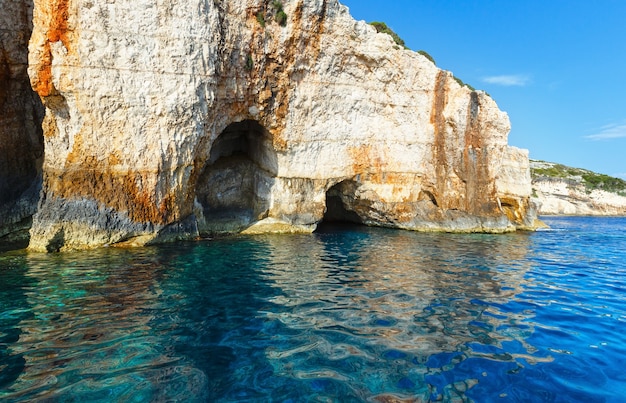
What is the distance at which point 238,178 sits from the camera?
23.0 metres

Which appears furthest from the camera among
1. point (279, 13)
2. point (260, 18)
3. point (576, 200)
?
point (576, 200)

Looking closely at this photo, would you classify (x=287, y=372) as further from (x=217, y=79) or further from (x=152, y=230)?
(x=217, y=79)

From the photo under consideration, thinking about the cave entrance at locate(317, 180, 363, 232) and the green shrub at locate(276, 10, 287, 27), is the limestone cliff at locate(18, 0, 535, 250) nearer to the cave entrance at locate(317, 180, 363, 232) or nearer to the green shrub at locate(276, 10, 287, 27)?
the green shrub at locate(276, 10, 287, 27)

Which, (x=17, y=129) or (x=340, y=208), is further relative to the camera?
(x=340, y=208)

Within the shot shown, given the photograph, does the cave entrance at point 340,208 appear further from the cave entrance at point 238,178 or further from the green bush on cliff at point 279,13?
the green bush on cliff at point 279,13

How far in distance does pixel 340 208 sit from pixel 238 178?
30.3 ft

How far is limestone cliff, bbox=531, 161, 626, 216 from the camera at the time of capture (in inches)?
2559

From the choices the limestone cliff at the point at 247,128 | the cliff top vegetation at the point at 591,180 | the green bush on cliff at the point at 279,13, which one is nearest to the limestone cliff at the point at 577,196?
the cliff top vegetation at the point at 591,180

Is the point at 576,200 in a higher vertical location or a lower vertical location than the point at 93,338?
higher

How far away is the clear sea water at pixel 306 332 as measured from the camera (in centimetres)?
440

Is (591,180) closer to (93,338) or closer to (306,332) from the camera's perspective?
(306,332)

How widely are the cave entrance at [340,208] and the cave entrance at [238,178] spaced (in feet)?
17.3

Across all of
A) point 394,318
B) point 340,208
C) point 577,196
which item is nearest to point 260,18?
point 340,208

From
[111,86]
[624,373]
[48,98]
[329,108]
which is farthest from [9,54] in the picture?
[624,373]
